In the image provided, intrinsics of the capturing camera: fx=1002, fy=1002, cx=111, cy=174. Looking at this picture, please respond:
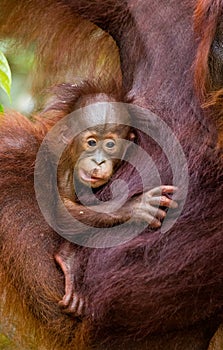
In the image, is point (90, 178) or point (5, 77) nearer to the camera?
point (5, 77)

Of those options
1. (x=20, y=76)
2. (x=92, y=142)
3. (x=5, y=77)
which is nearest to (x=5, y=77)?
(x=5, y=77)

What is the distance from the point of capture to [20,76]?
4605 millimetres

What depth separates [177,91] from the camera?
3.40 meters

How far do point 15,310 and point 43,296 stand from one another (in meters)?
0.12

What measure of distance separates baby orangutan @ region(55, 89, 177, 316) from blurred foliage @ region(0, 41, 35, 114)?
23.7 inches

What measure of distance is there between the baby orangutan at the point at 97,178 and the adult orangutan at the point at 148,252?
46mm

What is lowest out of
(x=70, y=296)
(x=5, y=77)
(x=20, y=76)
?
(x=70, y=296)

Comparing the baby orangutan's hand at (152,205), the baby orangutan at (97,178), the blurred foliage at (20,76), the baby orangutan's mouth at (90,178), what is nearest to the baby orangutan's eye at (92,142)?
the baby orangutan at (97,178)

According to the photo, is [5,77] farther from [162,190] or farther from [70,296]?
[70,296]

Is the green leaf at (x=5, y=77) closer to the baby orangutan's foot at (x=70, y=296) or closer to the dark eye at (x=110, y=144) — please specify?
the dark eye at (x=110, y=144)

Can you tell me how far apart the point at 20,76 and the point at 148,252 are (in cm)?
162

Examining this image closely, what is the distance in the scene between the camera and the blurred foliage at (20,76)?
12.9 feet

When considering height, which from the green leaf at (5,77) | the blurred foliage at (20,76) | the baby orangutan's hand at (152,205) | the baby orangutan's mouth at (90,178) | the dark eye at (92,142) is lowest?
the baby orangutan's hand at (152,205)

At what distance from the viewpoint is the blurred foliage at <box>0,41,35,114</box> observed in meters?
3.92
